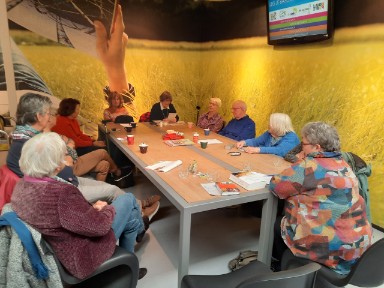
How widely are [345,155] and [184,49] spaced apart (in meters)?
4.16

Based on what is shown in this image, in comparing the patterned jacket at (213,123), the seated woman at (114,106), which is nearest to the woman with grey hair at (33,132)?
the patterned jacket at (213,123)

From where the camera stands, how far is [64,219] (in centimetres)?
122

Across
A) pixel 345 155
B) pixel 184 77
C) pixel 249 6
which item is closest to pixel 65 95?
pixel 184 77

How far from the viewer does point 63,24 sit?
14.7 feet

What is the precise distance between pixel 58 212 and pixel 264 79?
3.60m

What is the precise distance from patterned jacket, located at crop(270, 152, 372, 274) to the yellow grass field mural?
60.3 inches

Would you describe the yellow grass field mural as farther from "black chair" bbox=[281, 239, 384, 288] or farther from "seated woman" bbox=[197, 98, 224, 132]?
"black chair" bbox=[281, 239, 384, 288]

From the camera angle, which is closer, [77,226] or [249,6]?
[77,226]

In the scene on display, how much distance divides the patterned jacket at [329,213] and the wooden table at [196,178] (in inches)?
11.2

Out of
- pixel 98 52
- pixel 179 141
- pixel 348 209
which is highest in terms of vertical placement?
pixel 98 52

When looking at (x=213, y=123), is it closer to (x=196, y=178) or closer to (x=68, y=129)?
(x=68, y=129)

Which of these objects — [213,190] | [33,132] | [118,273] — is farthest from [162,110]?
[118,273]

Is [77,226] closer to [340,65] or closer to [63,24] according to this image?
[340,65]

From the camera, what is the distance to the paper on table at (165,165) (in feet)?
6.86
